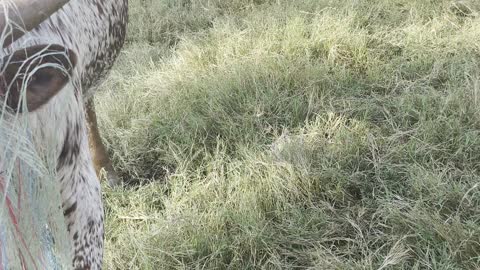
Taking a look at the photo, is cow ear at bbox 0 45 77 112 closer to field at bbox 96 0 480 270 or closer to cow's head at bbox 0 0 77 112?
cow's head at bbox 0 0 77 112

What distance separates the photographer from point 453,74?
3.14m

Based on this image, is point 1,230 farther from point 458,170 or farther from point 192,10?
point 192,10

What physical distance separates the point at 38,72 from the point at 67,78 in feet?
0.19

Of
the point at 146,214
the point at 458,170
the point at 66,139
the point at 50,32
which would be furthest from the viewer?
the point at 146,214

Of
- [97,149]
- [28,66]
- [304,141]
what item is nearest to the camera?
A: [28,66]

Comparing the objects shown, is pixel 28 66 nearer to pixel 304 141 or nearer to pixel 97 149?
pixel 304 141

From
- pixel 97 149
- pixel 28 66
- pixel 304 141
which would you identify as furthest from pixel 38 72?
pixel 97 149

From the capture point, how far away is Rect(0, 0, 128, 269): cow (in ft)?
3.60

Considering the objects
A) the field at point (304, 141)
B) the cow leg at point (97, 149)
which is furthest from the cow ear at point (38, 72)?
the cow leg at point (97, 149)

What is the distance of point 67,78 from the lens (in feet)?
3.68

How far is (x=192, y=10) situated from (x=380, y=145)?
2.63 meters

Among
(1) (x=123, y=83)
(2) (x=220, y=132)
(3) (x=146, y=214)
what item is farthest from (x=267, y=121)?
(1) (x=123, y=83)

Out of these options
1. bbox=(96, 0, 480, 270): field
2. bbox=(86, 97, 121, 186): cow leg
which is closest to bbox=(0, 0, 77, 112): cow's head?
bbox=(96, 0, 480, 270): field

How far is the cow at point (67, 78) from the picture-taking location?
1099mm
